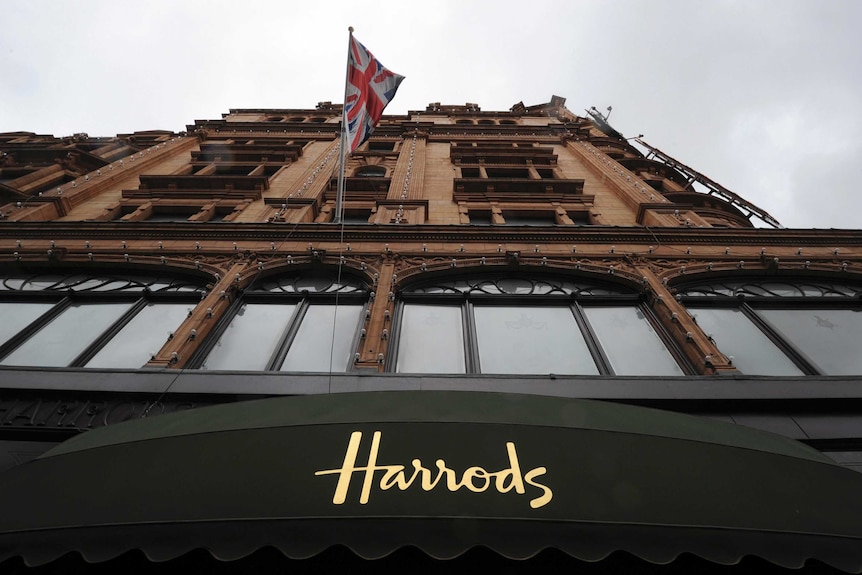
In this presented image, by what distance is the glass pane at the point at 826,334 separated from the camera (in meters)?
8.98

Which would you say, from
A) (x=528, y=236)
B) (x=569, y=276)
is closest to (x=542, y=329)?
(x=569, y=276)

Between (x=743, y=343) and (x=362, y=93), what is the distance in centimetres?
1290

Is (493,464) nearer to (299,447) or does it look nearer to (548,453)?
(548,453)

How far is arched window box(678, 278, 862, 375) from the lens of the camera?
8.97 metres

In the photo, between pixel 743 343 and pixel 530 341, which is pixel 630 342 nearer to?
pixel 530 341

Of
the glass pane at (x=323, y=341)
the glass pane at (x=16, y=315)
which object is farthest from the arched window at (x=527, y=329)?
the glass pane at (x=16, y=315)

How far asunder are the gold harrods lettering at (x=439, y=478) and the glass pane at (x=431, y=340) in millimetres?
4359

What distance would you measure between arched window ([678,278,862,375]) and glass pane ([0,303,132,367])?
12988mm

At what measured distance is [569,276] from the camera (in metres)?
11.9

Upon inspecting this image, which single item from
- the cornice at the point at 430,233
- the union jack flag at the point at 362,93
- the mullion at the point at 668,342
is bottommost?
the mullion at the point at 668,342

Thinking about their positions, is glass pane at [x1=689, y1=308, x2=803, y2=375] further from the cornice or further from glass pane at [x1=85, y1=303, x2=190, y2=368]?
glass pane at [x1=85, y1=303, x2=190, y2=368]

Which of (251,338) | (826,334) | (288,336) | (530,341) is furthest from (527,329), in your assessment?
(826,334)

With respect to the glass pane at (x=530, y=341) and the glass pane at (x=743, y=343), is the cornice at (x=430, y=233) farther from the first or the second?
the glass pane at (x=743, y=343)

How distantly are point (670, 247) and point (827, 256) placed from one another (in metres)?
3.83
